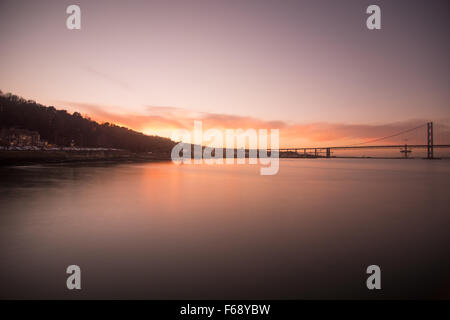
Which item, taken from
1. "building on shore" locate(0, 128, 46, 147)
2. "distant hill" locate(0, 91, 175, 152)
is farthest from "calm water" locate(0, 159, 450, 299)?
"distant hill" locate(0, 91, 175, 152)

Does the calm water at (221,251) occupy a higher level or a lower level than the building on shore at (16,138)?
lower

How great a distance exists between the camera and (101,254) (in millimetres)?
4586

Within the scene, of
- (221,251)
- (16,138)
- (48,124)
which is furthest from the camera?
(48,124)

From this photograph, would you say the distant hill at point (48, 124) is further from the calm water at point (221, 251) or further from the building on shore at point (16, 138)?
the calm water at point (221, 251)

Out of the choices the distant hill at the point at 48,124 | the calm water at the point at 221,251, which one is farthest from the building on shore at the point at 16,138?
the calm water at the point at 221,251

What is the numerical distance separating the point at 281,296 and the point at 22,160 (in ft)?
141

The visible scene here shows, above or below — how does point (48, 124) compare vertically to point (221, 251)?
above

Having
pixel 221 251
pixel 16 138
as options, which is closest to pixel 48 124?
pixel 16 138

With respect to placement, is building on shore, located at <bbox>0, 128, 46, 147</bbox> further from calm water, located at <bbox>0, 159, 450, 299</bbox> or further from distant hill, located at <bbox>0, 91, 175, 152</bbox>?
calm water, located at <bbox>0, 159, 450, 299</bbox>

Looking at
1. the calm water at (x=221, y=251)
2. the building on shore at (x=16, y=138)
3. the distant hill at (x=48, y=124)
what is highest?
the distant hill at (x=48, y=124)

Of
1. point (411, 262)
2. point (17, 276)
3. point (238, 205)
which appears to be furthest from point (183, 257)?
point (238, 205)

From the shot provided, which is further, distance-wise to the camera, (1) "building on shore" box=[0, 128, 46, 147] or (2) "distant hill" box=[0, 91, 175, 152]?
(2) "distant hill" box=[0, 91, 175, 152]

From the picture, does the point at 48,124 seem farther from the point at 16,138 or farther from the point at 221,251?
the point at 221,251
